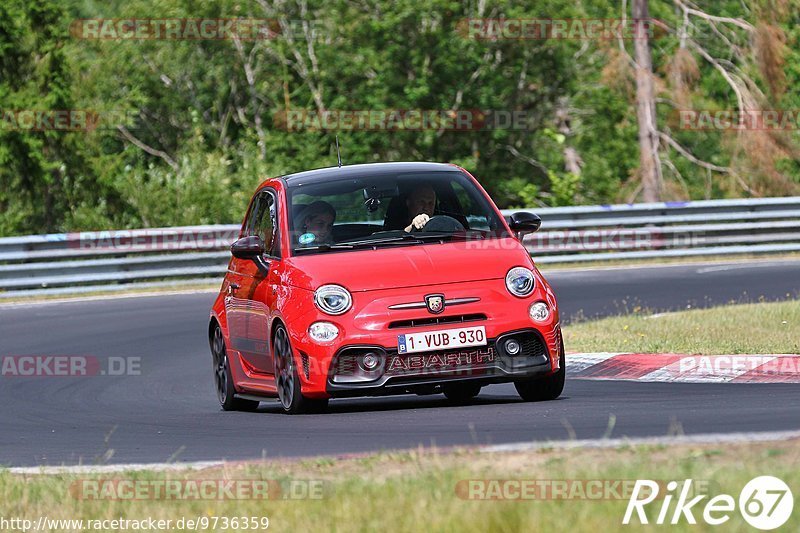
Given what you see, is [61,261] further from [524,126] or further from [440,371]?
[524,126]

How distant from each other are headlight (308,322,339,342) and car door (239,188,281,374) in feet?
2.20

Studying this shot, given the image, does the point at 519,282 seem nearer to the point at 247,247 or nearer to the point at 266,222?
the point at 247,247

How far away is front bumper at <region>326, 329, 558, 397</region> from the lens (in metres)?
9.30

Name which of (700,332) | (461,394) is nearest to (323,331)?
(461,394)

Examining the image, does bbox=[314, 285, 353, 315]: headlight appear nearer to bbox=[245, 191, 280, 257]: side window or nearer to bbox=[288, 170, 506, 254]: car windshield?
bbox=[288, 170, 506, 254]: car windshield

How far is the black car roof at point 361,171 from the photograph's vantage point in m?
10.7

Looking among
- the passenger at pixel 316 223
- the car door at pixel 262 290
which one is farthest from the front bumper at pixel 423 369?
the passenger at pixel 316 223

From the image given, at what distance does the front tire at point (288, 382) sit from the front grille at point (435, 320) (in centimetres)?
73

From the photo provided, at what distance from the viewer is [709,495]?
5.52 m

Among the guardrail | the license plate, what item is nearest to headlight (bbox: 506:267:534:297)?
the license plate

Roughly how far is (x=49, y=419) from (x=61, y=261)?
1292cm

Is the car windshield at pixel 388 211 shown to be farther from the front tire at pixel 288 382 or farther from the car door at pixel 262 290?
the front tire at pixel 288 382

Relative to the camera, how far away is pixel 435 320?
933cm

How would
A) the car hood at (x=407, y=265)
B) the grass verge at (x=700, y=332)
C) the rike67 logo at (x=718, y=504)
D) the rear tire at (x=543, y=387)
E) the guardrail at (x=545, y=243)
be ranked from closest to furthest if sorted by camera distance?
the rike67 logo at (x=718, y=504) < the car hood at (x=407, y=265) < the rear tire at (x=543, y=387) < the grass verge at (x=700, y=332) < the guardrail at (x=545, y=243)
